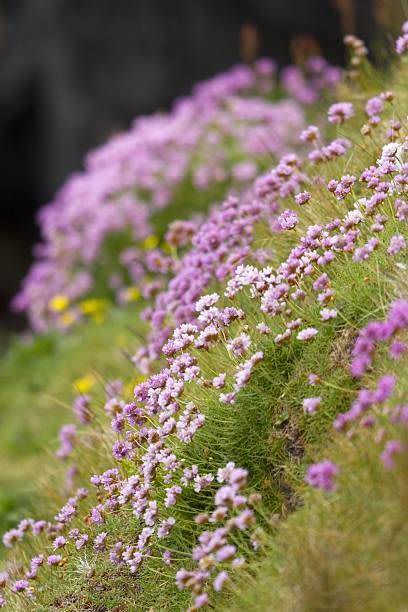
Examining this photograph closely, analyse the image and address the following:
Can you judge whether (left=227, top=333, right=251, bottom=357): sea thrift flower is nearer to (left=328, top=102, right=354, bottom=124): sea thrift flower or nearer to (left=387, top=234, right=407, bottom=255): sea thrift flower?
(left=387, top=234, right=407, bottom=255): sea thrift flower

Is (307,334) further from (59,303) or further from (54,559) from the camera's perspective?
(59,303)

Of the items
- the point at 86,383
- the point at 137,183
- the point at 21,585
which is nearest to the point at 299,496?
the point at 21,585

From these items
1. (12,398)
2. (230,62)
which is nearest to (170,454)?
(12,398)

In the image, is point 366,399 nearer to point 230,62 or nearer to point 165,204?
point 165,204

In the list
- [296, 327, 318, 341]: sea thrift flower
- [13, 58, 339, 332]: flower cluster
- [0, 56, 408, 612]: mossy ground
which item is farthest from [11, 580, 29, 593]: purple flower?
[13, 58, 339, 332]: flower cluster

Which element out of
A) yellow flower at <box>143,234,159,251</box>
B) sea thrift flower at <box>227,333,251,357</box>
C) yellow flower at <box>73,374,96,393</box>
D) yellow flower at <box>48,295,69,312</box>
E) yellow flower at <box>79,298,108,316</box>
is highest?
yellow flower at <box>48,295,69,312</box>

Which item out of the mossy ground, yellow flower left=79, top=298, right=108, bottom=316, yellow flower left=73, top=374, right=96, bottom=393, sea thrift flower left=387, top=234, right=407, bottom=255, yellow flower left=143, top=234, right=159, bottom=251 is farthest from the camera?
yellow flower left=79, top=298, right=108, bottom=316

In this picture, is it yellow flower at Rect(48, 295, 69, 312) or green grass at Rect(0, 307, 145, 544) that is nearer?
green grass at Rect(0, 307, 145, 544)

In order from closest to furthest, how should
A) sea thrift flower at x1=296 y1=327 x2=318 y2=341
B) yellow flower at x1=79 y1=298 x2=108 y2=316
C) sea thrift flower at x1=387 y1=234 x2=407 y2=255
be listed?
sea thrift flower at x1=387 y1=234 x2=407 y2=255 < sea thrift flower at x1=296 y1=327 x2=318 y2=341 < yellow flower at x1=79 y1=298 x2=108 y2=316

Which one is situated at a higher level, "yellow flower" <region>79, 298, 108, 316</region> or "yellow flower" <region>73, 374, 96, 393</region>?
"yellow flower" <region>79, 298, 108, 316</region>
